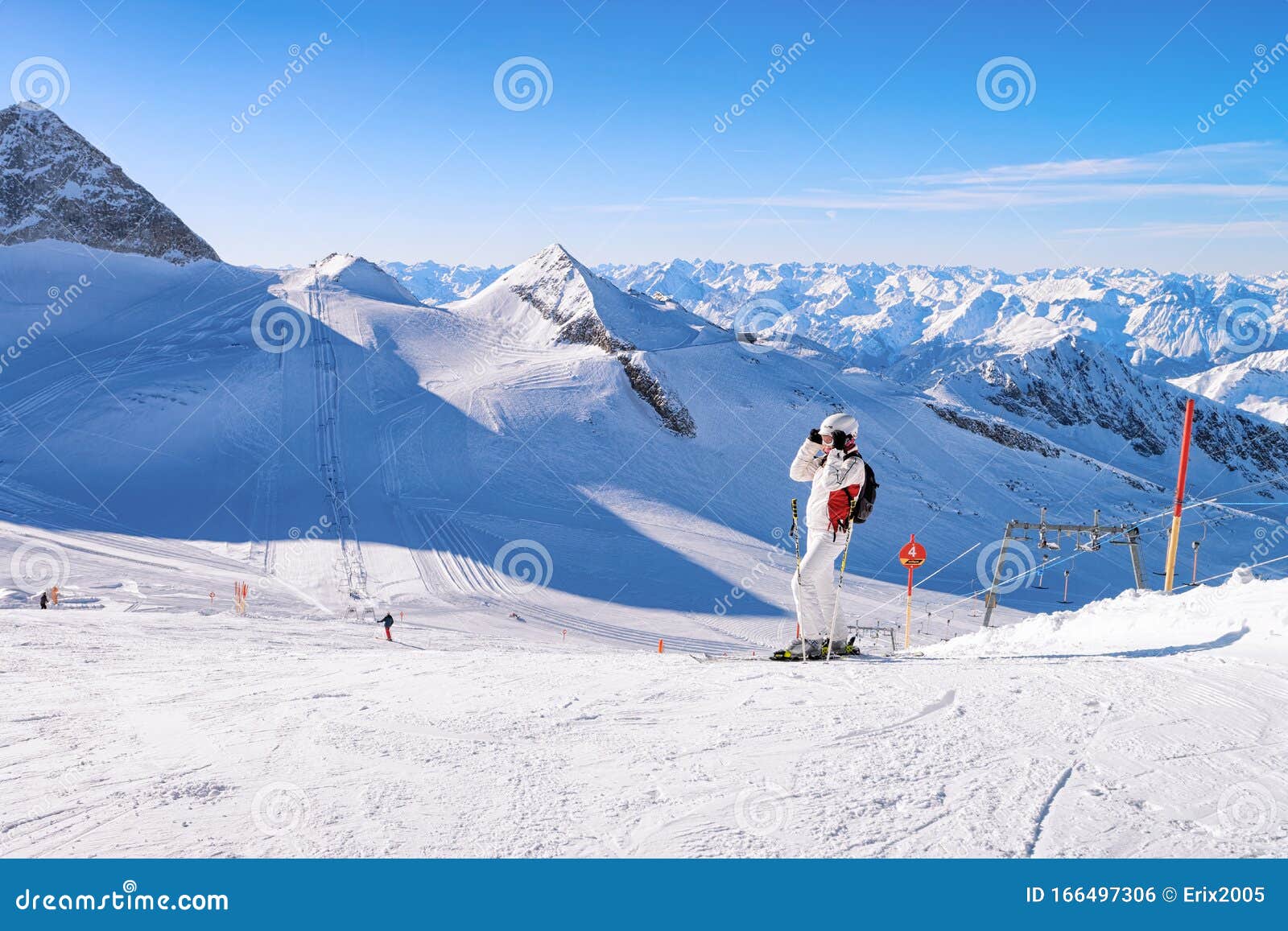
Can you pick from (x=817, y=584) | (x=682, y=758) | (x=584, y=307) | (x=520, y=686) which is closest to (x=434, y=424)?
(x=584, y=307)

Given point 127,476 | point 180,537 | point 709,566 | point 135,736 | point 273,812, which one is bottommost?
point 273,812

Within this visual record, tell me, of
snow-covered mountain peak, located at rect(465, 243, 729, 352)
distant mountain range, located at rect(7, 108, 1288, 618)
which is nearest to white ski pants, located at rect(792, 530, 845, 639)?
distant mountain range, located at rect(7, 108, 1288, 618)

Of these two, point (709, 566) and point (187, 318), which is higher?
point (187, 318)

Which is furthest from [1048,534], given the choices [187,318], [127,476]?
[187,318]

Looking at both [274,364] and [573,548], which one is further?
[274,364]

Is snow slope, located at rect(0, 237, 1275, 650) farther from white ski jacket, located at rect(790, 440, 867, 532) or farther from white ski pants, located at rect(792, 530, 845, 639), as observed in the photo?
white ski jacket, located at rect(790, 440, 867, 532)

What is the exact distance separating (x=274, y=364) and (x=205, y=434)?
12430 millimetres

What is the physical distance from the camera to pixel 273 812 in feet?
14.4

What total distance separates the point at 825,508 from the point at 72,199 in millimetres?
118564

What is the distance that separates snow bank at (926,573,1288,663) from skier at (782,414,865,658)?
7.64 feet

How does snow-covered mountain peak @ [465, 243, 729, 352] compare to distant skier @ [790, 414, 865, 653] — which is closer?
distant skier @ [790, 414, 865, 653]

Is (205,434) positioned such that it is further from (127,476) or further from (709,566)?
(709,566)

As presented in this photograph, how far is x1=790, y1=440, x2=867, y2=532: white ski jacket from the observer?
8.89 metres

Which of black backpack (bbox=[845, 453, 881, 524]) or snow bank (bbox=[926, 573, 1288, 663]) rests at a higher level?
black backpack (bbox=[845, 453, 881, 524])
